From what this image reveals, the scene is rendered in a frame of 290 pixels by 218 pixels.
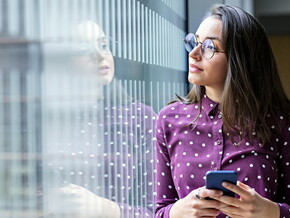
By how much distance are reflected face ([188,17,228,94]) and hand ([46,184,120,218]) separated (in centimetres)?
38

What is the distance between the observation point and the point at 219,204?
3.75 ft

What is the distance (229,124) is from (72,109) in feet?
1.60

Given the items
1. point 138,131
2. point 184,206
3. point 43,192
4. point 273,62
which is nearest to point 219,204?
point 184,206

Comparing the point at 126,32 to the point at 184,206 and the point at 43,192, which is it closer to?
the point at 184,206

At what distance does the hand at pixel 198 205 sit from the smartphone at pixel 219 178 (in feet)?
0.04

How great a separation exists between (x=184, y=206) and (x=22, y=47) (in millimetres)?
606

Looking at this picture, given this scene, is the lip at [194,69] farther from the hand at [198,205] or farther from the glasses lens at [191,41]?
the hand at [198,205]

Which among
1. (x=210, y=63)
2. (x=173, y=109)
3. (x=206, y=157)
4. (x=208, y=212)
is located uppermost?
(x=210, y=63)

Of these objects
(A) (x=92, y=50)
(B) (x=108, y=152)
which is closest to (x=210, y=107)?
(B) (x=108, y=152)

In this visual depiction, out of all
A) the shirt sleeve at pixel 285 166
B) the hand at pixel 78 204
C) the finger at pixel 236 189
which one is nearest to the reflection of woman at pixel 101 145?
the hand at pixel 78 204

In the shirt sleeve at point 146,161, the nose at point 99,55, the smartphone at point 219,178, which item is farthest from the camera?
Result: the shirt sleeve at point 146,161

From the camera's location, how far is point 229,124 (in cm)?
124

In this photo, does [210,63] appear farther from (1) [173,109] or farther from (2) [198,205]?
(2) [198,205]

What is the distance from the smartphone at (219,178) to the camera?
1071 mm
